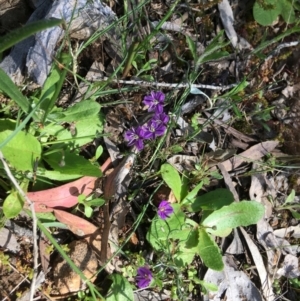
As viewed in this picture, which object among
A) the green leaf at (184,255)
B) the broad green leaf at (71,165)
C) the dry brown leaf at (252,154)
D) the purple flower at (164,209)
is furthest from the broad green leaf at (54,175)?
the dry brown leaf at (252,154)

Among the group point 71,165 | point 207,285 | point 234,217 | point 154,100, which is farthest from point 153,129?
point 207,285

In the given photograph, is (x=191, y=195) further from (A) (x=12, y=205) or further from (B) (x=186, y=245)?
(A) (x=12, y=205)

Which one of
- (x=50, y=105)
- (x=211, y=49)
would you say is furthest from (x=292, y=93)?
(x=50, y=105)

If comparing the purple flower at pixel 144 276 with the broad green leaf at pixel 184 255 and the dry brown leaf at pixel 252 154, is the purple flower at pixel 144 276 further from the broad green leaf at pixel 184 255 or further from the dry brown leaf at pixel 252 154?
the dry brown leaf at pixel 252 154

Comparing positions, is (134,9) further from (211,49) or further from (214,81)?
(214,81)

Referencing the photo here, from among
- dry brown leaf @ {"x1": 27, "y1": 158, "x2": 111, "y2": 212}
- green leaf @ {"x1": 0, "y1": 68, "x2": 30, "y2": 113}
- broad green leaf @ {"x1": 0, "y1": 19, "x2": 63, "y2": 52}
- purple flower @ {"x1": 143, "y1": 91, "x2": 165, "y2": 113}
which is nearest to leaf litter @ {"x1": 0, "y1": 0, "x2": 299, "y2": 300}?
dry brown leaf @ {"x1": 27, "y1": 158, "x2": 111, "y2": 212}

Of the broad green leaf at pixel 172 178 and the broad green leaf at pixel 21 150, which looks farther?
the broad green leaf at pixel 172 178
